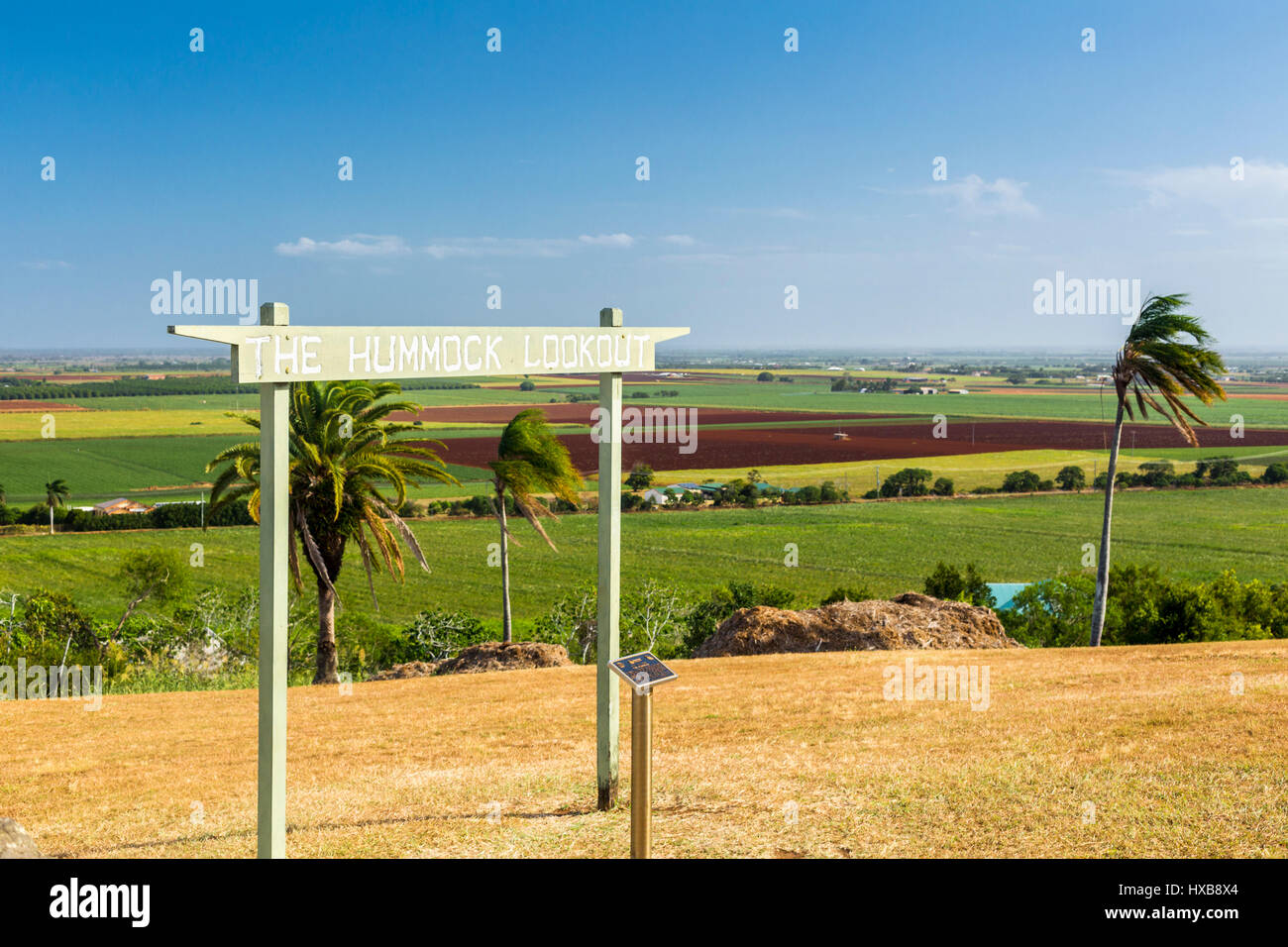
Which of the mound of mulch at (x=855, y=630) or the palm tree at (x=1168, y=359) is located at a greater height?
the palm tree at (x=1168, y=359)

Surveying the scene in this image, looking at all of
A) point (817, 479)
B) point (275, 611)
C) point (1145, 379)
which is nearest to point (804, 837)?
point (275, 611)

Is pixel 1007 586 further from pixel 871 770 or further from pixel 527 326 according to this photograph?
pixel 527 326

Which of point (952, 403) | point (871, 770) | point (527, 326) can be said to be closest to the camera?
point (527, 326)

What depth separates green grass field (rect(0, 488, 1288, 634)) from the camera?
180ft

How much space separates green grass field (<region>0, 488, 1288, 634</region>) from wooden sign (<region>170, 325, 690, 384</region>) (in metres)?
37.6

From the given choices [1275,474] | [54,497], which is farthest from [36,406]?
[1275,474]

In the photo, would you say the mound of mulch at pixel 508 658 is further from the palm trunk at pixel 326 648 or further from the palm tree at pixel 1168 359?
the palm tree at pixel 1168 359

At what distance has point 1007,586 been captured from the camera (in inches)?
1869

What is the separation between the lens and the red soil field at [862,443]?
107 m

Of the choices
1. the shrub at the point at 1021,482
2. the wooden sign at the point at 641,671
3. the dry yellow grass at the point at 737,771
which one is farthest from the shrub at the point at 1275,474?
the wooden sign at the point at 641,671

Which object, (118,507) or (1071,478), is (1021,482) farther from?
(118,507)

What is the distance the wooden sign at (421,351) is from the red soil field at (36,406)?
160937mm

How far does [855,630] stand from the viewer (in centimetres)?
2069
